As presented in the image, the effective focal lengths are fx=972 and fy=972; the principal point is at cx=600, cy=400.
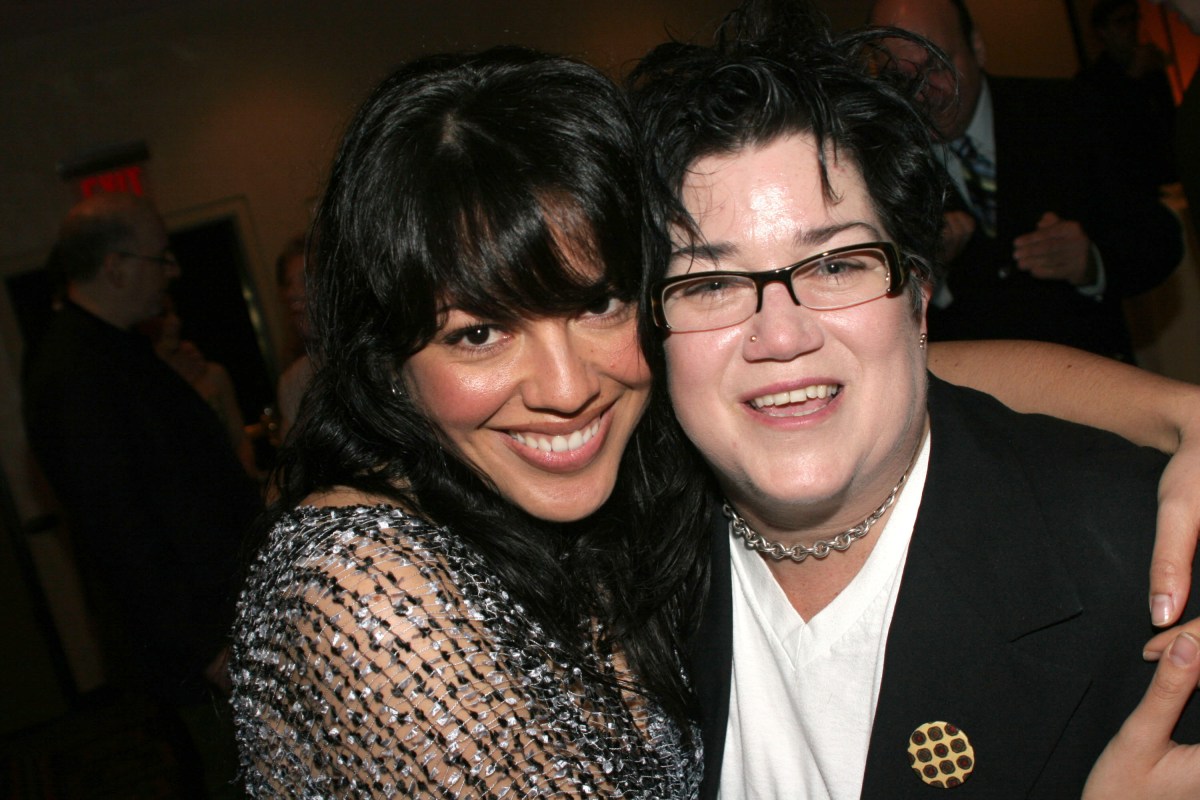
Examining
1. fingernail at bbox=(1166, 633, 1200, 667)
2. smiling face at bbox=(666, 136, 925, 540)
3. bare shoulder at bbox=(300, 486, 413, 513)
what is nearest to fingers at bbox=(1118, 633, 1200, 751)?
fingernail at bbox=(1166, 633, 1200, 667)

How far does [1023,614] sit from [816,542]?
34 centimetres

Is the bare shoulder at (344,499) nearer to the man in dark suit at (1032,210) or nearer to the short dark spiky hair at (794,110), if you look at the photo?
the short dark spiky hair at (794,110)

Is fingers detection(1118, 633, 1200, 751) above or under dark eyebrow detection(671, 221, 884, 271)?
under

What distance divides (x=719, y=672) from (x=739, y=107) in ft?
3.01

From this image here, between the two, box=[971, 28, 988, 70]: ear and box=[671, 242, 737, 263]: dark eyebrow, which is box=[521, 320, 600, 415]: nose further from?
box=[971, 28, 988, 70]: ear

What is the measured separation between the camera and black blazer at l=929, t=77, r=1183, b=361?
2852 mm

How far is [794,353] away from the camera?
1383 millimetres

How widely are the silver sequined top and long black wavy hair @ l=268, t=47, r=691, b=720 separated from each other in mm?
132

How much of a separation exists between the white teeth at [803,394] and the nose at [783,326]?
54 millimetres

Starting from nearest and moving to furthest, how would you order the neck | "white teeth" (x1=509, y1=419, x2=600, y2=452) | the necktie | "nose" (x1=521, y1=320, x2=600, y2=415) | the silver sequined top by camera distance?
the silver sequined top
"nose" (x1=521, y1=320, x2=600, y2=415)
"white teeth" (x1=509, y1=419, x2=600, y2=452)
the necktie
the neck

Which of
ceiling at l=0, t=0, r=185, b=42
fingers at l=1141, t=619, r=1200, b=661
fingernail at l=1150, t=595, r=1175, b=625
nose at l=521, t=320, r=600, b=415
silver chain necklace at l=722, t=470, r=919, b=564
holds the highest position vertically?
ceiling at l=0, t=0, r=185, b=42

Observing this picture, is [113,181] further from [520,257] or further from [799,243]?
[799,243]

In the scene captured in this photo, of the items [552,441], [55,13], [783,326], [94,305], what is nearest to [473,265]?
[552,441]

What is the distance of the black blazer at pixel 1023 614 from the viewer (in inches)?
51.5
